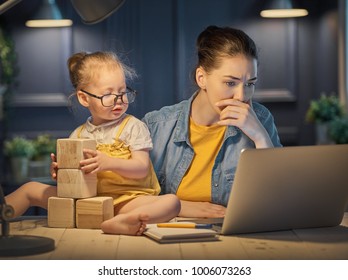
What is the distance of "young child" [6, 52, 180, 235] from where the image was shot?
184 cm

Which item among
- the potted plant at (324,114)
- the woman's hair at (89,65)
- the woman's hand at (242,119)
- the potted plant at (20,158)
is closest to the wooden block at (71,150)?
the woman's hair at (89,65)

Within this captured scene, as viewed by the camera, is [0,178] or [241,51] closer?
[241,51]

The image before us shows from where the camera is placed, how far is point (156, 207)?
172 cm

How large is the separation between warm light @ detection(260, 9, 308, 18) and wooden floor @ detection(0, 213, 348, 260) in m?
4.15

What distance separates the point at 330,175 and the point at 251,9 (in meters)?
4.32

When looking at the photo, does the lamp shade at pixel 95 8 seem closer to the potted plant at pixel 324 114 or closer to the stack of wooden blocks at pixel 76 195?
the stack of wooden blocks at pixel 76 195

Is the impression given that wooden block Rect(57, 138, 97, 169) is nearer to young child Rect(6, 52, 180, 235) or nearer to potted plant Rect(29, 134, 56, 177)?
young child Rect(6, 52, 180, 235)

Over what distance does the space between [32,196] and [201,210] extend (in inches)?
15.4

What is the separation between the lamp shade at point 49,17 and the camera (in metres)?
5.66

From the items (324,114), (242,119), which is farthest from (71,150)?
(324,114)

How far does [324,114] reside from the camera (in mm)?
5426

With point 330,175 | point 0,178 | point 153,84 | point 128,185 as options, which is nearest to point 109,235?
point 128,185

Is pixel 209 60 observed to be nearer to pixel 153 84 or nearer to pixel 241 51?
pixel 241 51
